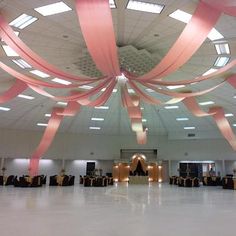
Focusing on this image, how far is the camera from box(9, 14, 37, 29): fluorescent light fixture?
677 centimetres

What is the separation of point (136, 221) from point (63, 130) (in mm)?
17668

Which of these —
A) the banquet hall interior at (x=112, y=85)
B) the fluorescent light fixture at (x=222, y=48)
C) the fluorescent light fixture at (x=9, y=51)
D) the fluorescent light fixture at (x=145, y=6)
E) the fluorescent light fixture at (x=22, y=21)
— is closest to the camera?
the banquet hall interior at (x=112, y=85)

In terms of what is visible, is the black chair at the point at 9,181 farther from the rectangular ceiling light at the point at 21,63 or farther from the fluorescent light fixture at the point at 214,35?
the fluorescent light fixture at the point at 214,35

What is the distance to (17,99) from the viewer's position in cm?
1512

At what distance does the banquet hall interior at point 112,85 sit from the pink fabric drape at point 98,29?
0.7 inches

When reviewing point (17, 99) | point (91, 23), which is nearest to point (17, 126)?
point (17, 99)

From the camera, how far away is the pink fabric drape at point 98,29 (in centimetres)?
420

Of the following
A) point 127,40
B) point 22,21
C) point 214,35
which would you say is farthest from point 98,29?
point 214,35

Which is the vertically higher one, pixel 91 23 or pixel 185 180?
pixel 91 23

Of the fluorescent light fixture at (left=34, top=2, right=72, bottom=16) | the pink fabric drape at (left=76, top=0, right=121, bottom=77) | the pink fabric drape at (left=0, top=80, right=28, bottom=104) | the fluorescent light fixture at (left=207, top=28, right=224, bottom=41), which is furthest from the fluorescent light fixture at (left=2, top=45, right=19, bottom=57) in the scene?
the fluorescent light fixture at (left=207, top=28, right=224, bottom=41)

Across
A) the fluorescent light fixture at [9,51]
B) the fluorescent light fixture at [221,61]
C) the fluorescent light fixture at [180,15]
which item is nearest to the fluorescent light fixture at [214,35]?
the fluorescent light fixture at [180,15]

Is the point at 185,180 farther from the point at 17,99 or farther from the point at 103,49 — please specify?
the point at 103,49

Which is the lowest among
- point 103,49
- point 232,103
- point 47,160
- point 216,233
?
point 216,233

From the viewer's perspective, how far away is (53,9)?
21.2 feet
